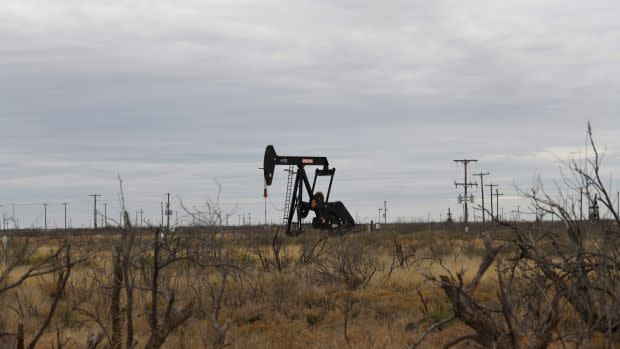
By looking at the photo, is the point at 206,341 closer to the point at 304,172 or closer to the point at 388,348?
the point at 388,348

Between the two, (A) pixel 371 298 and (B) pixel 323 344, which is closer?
(B) pixel 323 344

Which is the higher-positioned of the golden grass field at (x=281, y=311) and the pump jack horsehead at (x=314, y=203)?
the pump jack horsehead at (x=314, y=203)

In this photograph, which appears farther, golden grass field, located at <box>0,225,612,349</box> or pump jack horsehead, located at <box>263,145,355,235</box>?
pump jack horsehead, located at <box>263,145,355,235</box>

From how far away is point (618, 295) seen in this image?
6633 millimetres

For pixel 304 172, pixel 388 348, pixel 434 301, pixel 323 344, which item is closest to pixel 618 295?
pixel 388 348

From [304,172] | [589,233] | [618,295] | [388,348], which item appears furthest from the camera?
[304,172]

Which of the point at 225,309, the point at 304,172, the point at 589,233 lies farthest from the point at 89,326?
the point at 304,172

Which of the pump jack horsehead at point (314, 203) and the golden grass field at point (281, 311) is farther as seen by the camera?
the pump jack horsehead at point (314, 203)

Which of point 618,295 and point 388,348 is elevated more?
point 618,295

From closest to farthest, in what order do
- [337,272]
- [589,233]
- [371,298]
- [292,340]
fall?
[589,233] → [292,340] → [371,298] → [337,272]

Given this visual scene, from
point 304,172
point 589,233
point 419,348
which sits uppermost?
point 304,172

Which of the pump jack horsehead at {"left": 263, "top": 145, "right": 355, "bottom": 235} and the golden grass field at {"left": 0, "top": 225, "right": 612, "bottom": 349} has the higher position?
the pump jack horsehead at {"left": 263, "top": 145, "right": 355, "bottom": 235}

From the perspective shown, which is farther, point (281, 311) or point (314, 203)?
point (314, 203)

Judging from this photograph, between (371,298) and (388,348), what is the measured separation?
447 centimetres
